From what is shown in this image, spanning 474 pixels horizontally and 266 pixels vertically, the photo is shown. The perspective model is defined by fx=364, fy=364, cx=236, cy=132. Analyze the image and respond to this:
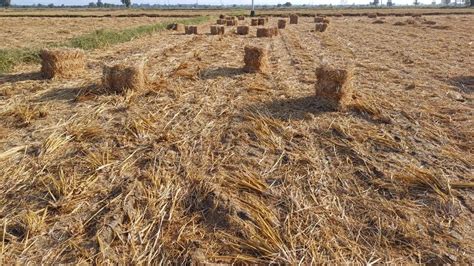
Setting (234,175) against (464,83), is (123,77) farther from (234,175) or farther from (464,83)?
(464,83)

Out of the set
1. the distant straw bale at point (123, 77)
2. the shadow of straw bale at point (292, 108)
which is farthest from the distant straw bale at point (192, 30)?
the shadow of straw bale at point (292, 108)

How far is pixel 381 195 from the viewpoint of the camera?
4.43m

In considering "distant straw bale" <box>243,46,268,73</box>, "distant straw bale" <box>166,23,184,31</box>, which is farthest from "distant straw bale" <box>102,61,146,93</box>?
"distant straw bale" <box>166,23,184,31</box>

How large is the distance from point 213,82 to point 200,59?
370 centimetres

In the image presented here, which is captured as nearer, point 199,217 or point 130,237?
point 130,237

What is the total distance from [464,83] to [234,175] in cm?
758

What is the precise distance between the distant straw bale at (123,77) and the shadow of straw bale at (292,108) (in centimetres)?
281

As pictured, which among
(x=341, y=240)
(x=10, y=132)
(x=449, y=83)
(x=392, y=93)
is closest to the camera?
(x=341, y=240)

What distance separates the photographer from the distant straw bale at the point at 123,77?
803 cm

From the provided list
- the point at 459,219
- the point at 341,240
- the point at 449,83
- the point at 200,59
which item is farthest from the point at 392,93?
the point at 200,59

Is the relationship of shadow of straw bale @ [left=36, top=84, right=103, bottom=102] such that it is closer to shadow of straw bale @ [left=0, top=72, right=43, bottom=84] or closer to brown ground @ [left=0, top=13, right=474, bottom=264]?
brown ground @ [left=0, top=13, right=474, bottom=264]

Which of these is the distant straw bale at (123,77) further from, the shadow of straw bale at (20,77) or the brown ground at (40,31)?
the brown ground at (40,31)

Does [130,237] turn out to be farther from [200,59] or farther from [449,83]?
[200,59]

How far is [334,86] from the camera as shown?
715cm
